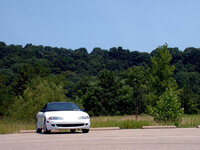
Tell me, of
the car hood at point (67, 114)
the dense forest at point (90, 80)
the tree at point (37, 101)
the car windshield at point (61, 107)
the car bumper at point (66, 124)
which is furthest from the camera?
the dense forest at point (90, 80)

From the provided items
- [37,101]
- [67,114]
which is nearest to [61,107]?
[67,114]

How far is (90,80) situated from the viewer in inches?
3743

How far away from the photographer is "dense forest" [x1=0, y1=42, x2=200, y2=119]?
39094 mm

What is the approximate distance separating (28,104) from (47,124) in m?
21.0

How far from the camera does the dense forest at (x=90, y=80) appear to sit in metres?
39.1

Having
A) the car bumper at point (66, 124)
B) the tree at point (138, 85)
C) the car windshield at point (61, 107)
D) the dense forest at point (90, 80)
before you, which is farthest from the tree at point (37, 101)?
the tree at point (138, 85)

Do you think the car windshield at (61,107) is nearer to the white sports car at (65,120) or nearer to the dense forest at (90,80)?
the white sports car at (65,120)

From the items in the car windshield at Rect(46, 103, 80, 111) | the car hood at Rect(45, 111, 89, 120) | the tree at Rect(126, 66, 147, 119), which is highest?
the tree at Rect(126, 66, 147, 119)

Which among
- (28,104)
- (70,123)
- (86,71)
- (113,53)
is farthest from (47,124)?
(113,53)

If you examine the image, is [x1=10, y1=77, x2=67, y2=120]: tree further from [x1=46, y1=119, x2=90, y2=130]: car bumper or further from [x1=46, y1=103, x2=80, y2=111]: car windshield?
[x1=46, y1=119, x2=90, y2=130]: car bumper

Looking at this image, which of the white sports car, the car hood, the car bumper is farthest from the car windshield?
the car bumper

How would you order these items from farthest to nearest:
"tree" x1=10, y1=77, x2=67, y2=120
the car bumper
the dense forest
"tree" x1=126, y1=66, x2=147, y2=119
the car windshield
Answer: "tree" x1=126, y1=66, x2=147, y2=119 < the dense forest < "tree" x1=10, y1=77, x2=67, y2=120 < the car windshield < the car bumper

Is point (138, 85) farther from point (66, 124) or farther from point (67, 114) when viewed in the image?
point (66, 124)

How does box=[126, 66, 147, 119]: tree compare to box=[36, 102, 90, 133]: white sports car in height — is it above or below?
above
